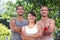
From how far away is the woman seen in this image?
3633 mm

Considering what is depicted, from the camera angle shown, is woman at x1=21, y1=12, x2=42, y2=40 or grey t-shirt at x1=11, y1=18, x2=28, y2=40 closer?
woman at x1=21, y1=12, x2=42, y2=40

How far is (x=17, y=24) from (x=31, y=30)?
1.19 ft

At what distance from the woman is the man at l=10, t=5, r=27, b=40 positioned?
214mm

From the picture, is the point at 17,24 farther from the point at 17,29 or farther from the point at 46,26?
the point at 46,26

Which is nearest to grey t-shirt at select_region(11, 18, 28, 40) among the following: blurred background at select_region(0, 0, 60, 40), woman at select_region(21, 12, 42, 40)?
woman at select_region(21, 12, 42, 40)

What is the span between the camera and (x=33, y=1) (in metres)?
6.22

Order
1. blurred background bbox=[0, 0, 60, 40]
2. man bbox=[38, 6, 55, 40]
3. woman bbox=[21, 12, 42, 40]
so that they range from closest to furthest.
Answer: woman bbox=[21, 12, 42, 40]
man bbox=[38, 6, 55, 40]
blurred background bbox=[0, 0, 60, 40]

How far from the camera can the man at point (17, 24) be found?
3879 millimetres

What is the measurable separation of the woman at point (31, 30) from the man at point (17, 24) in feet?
0.70

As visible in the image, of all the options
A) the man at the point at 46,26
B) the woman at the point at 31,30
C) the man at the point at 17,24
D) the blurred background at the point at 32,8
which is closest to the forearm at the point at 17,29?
the man at the point at 17,24

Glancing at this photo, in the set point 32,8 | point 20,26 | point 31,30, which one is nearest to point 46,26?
point 31,30

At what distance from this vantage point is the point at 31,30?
364 cm

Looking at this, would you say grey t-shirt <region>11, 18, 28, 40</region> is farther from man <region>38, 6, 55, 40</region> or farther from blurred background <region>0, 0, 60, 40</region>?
blurred background <region>0, 0, 60, 40</region>

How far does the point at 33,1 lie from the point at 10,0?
111cm
